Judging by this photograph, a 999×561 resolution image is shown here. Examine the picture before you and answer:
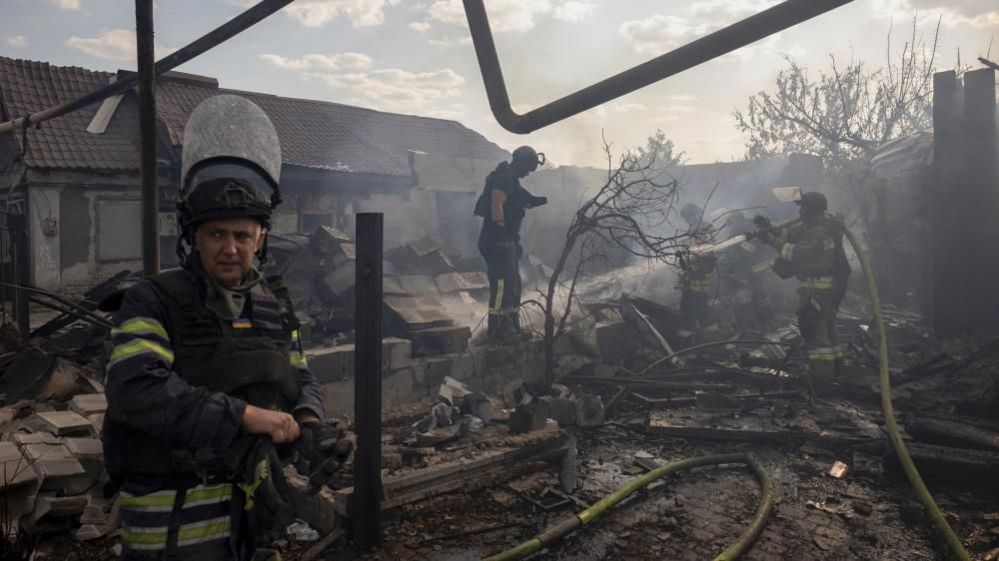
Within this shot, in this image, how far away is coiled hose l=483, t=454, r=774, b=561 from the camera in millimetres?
3641

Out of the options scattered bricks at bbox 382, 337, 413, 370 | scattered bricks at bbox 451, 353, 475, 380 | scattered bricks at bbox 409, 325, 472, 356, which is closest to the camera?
scattered bricks at bbox 382, 337, 413, 370

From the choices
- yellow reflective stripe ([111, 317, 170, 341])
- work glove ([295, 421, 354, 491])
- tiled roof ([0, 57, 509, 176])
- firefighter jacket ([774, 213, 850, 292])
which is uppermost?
tiled roof ([0, 57, 509, 176])

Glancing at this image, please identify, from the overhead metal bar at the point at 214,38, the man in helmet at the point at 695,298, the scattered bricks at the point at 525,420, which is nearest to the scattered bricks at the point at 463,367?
the scattered bricks at the point at 525,420

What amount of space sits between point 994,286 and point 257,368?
11972mm

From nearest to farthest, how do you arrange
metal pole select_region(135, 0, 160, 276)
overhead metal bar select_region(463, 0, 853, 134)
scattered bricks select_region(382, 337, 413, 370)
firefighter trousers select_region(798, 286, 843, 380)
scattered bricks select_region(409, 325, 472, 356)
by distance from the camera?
1. overhead metal bar select_region(463, 0, 853, 134)
2. metal pole select_region(135, 0, 160, 276)
3. scattered bricks select_region(382, 337, 413, 370)
4. scattered bricks select_region(409, 325, 472, 356)
5. firefighter trousers select_region(798, 286, 843, 380)

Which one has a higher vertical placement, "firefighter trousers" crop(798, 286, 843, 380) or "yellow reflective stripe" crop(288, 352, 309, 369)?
"yellow reflective stripe" crop(288, 352, 309, 369)

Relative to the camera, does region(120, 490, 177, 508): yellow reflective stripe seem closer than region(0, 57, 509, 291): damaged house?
Yes

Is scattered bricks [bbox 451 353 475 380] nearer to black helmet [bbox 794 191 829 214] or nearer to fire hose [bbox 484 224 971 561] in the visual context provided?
fire hose [bbox 484 224 971 561]

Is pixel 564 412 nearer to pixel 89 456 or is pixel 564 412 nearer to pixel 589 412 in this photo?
pixel 589 412

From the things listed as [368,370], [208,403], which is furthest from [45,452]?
[208,403]

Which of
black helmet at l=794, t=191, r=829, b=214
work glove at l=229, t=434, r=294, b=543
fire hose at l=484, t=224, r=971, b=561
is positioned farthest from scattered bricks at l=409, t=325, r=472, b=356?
work glove at l=229, t=434, r=294, b=543

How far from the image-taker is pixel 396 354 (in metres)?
6.87

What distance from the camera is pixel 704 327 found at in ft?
34.2

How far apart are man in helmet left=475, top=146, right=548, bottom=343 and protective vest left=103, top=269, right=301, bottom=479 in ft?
18.3
